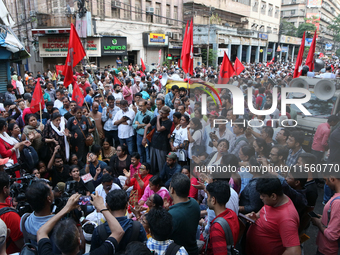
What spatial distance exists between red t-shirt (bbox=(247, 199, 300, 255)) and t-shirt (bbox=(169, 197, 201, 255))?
607mm

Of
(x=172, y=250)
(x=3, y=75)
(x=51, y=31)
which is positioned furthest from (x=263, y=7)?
(x=172, y=250)

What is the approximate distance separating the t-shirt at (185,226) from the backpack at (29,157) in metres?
3.05

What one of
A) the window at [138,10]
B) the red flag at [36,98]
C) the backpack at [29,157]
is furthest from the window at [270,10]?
the backpack at [29,157]

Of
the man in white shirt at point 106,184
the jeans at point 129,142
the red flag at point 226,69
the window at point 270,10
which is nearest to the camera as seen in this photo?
the man in white shirt at point 106,184

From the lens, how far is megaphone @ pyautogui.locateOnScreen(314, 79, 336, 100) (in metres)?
3.57

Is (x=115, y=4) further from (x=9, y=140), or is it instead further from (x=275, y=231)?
(x=275, y=231)

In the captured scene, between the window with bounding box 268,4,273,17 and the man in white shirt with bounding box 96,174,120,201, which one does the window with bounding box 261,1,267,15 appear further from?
the man in white shirt with bounding box 96,174,120,201

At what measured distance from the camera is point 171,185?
273 centimetres

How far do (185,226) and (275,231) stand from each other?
2.78 feet

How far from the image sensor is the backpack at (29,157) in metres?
4.44

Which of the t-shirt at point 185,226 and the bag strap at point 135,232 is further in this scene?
the t-shirt at point 185,226

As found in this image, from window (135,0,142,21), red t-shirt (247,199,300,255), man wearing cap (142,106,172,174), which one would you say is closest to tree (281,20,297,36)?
window (135,0,142,21)

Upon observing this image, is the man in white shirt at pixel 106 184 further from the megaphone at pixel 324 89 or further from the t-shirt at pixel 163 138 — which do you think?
the megaphone at pixel 324 89

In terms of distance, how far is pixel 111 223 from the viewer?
87.3 inches
